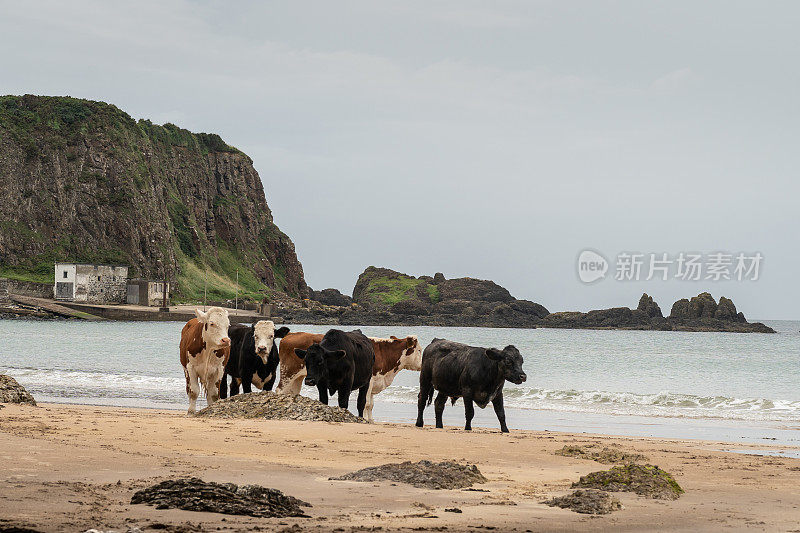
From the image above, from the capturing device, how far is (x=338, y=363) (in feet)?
62.5

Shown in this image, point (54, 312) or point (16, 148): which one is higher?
point (16, 148)

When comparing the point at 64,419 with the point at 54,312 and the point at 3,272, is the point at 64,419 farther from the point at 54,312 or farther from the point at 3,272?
the point at 3,272

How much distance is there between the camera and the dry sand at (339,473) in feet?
25.4

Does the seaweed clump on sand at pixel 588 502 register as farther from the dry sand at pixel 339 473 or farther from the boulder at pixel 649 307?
A: the boulder at pixel 649 307

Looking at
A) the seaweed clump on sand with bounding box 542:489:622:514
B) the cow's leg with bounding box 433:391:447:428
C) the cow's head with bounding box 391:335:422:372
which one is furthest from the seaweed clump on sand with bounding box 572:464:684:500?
the cow's head with bounding box 391:335:422:372

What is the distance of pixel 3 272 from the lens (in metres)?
150

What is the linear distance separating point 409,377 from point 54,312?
107 m

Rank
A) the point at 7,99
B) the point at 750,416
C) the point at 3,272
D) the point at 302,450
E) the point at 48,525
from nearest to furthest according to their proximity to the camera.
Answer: the point at 48,525 < the point at 302,450 < the point at 750,416 < the point at 3,272 < the point at 7,99

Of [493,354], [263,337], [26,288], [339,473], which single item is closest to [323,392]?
[263,337]

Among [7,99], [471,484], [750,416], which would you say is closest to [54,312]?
[7,99]

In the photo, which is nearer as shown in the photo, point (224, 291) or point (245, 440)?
point (245, 440)

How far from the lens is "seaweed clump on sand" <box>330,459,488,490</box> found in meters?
10.2

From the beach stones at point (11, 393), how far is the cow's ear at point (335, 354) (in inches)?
263

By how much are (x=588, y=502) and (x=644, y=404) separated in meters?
23.6
